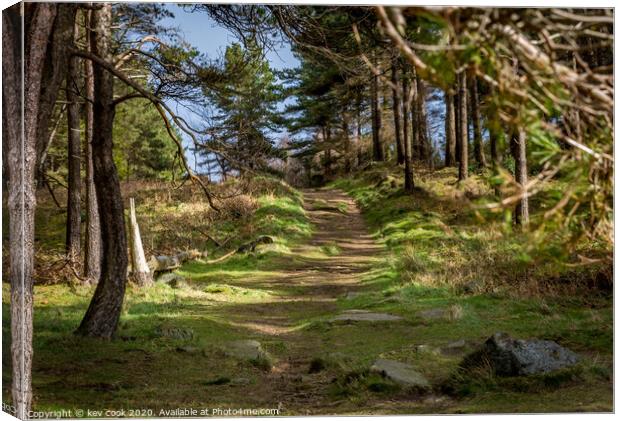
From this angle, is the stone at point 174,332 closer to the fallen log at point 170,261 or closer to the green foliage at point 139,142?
the green foliage at point 139,142

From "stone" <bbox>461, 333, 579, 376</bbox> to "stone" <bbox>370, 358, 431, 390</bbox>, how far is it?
1.62ft

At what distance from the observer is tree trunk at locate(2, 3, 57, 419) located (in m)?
5.12

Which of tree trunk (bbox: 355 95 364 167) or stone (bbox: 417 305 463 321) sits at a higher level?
tree trunk (bbox: 355 95 364 167)

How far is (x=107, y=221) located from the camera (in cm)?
701

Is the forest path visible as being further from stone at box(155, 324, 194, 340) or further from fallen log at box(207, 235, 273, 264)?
stone at box(155, 324, 194, 340)

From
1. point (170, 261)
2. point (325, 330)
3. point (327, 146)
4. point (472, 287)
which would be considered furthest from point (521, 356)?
point (170, 261)

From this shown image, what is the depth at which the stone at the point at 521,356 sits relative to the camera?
531cm


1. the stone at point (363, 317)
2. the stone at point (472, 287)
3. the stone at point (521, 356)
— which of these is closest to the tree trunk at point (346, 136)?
the stone at point (363, 317)

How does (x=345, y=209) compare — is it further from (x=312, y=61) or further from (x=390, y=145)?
(x=312, y=61)

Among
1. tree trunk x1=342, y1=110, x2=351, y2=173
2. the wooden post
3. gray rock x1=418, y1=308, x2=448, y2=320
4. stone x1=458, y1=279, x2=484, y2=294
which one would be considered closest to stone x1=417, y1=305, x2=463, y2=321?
gray rock x1=418, y1=308, x2=448, y2=320

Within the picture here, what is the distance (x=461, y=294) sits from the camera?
26.2 feet

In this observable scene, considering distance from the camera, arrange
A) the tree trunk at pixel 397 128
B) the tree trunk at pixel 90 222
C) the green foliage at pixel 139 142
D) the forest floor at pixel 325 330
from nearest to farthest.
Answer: the forest floor at pixel 325 330 → the green foliage at pixel 139 142 → the tree trunk at pixel 397 128 → the tree trunk at pixel 90 222

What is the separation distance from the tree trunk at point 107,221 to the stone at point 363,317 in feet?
8.02

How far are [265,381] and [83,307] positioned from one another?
9.67 feet
